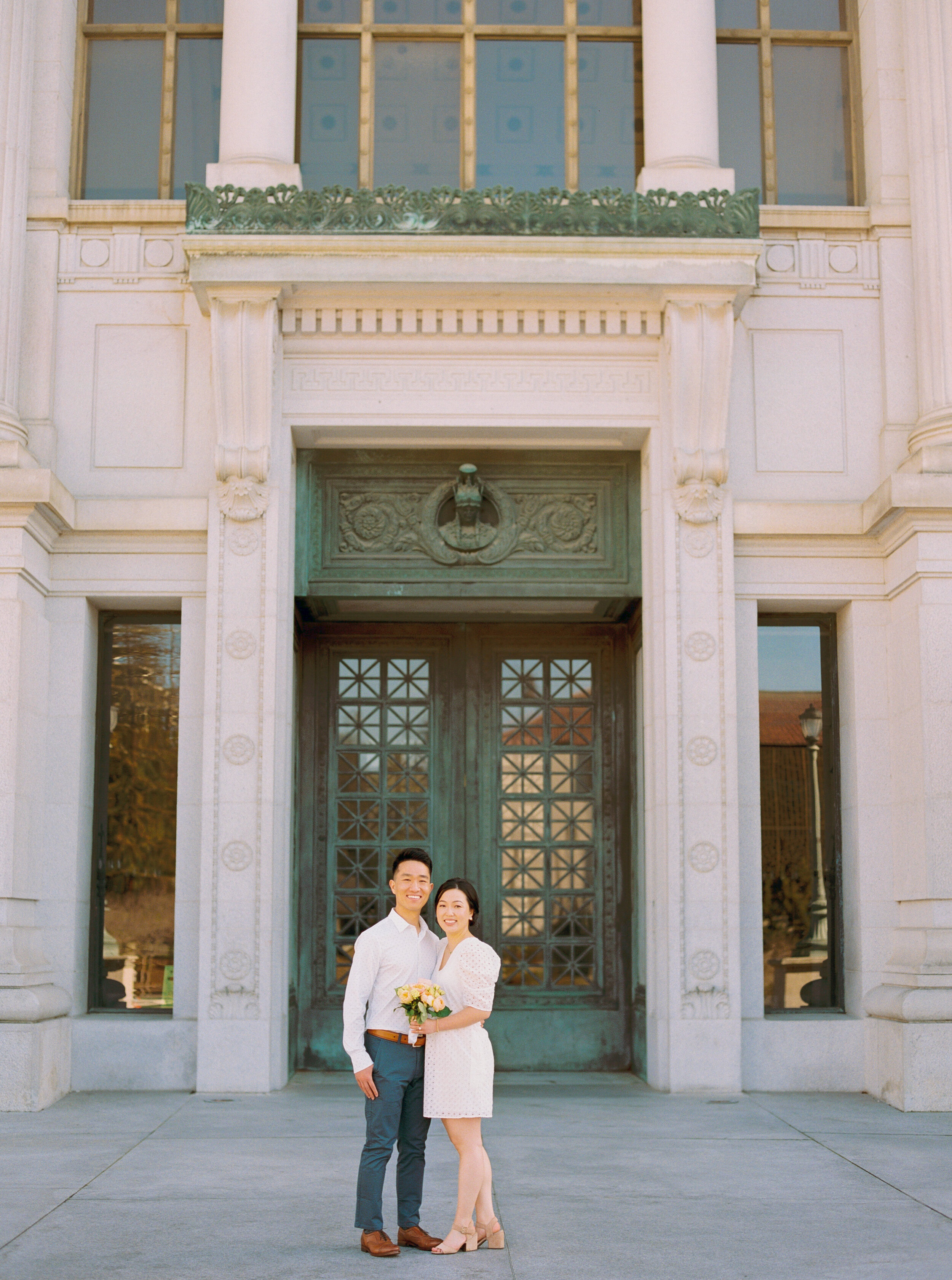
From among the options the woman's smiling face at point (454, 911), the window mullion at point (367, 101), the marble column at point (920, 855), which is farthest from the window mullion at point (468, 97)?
the woman's smiling face at point (454, 911)

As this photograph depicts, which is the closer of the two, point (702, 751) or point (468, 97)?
point (702, 751)

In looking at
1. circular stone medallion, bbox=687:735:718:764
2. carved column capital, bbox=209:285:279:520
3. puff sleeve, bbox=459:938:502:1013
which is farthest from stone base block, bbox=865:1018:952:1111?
carved column capital, bbox=209:285:279:520

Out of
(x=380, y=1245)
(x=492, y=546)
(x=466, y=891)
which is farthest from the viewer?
(x=492, y=546)

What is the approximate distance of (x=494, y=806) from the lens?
12828 millimetres

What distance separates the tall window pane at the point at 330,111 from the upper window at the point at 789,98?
3279 mm

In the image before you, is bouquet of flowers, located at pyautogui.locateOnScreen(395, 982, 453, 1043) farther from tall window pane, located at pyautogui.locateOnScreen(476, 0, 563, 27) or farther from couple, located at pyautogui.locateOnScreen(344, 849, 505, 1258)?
tall window pane, located at pyautogui.locateOnScreen(476, 0, 563, 27)

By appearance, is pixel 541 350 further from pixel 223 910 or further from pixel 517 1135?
pixel 517 1135

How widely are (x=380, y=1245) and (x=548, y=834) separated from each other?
6.83 metres

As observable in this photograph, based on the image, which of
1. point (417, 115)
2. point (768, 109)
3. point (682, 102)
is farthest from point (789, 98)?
point (417, 115)

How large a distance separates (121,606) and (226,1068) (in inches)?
153

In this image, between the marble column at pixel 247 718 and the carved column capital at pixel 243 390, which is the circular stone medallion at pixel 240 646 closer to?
the marble column at pixel 247 718

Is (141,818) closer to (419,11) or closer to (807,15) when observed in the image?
(419,11)

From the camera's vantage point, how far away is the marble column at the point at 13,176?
11.7 m

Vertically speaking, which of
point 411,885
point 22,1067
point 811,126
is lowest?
point 22,1067
